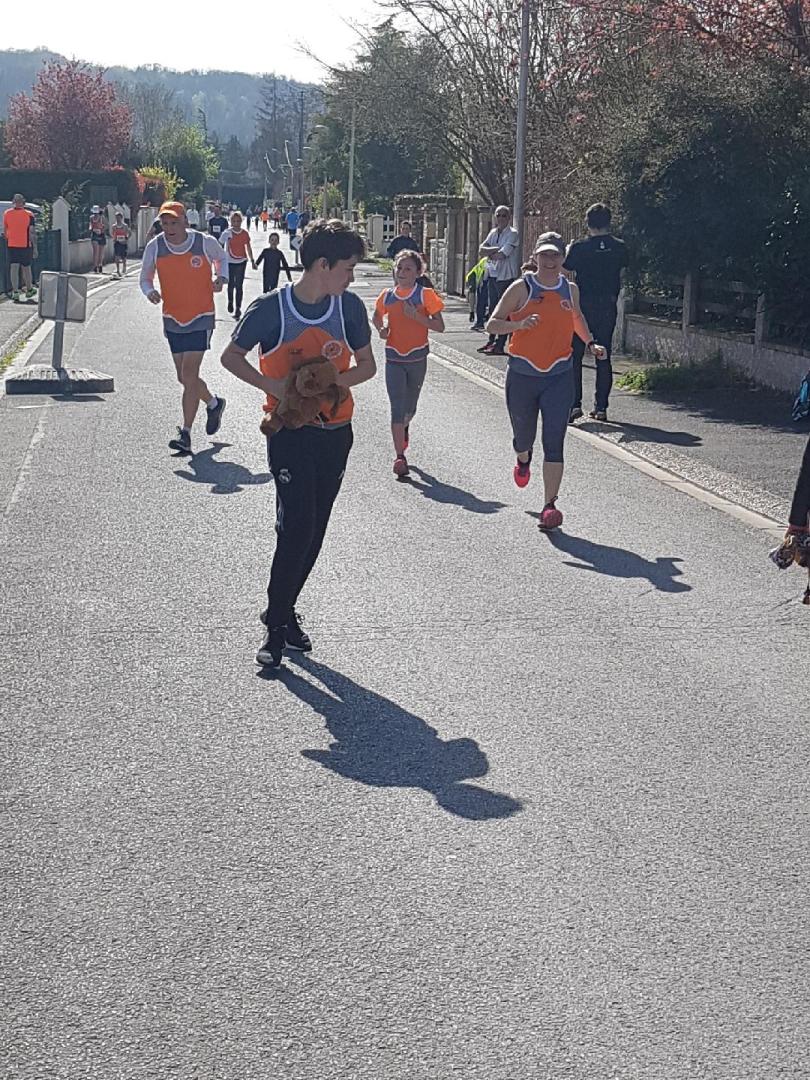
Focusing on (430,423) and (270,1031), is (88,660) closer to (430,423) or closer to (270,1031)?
(270,1031)

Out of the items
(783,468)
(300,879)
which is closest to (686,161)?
(783,468)

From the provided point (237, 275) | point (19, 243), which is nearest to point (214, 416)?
point (237, 275)

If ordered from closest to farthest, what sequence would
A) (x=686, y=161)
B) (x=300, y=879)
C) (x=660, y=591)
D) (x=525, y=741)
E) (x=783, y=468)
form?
(x=300, y=879)
(x=525, y=741)
(x=660, y=591)
(x=783, y=468)
(x=686, y=161)

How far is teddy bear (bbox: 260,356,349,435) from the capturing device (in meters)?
6.52

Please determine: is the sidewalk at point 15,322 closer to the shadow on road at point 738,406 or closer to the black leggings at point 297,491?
the shadow on road at point 738,406

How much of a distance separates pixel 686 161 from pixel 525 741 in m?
12.6

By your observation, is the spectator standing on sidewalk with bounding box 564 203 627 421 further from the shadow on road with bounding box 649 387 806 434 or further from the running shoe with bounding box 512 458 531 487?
the running shoe with bounding box 512 458 531 487

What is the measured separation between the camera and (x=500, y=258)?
22281mm

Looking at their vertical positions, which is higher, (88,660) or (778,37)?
(778,37)

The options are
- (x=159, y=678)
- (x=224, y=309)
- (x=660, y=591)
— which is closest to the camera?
(x=159, y=678)

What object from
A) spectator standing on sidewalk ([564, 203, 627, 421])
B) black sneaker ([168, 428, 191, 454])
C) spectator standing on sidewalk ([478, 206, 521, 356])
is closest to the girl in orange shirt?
black sneaker ([168, 428, 191, 454])

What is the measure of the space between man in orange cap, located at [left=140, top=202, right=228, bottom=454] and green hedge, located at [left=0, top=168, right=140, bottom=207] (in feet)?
172

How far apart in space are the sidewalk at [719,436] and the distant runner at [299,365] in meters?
4.32

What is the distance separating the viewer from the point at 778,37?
686 inches
